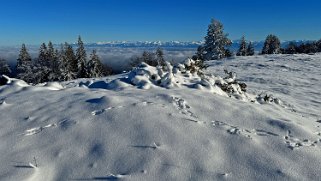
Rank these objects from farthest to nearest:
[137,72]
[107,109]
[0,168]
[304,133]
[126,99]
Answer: [137,72]
[126,99]
[107,109]
[304,133]
[0,168]

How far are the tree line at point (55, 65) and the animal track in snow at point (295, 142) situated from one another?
57.0 metres

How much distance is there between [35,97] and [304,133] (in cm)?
536

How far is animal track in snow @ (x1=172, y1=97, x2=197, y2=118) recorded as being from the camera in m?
5.81

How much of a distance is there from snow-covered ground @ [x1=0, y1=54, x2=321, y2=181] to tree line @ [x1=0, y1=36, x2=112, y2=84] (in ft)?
180

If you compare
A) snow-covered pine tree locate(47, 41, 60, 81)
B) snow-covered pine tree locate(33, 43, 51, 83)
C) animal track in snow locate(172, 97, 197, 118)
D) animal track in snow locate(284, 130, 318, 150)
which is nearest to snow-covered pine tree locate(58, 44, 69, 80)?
snow-covered pine tree locate(47, 41, 60, 81)

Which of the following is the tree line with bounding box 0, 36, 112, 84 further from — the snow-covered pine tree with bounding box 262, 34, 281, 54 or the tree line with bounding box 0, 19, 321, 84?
the snow-covered pine tree with bounding box 262, 34, 281, 54

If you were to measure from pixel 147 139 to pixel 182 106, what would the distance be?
5.23 feet

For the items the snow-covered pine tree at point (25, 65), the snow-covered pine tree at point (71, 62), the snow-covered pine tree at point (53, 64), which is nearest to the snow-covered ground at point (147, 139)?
the snow-covered pine tree at point (53, 64)

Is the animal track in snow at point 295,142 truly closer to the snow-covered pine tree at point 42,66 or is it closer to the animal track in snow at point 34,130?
the animal track in snow at point 34,130

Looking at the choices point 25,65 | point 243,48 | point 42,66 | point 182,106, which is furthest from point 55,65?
point 182,106

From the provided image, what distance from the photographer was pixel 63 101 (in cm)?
642

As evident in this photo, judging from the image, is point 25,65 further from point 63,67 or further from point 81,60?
point 81,60

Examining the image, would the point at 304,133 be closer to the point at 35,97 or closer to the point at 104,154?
the point at 104,154

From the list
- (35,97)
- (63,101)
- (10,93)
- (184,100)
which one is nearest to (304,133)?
(184,100)
